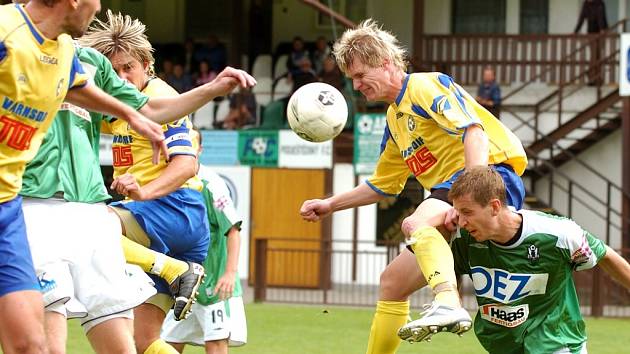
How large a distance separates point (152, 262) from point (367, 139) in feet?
47.7

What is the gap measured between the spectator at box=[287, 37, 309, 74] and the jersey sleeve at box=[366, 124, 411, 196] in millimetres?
15480

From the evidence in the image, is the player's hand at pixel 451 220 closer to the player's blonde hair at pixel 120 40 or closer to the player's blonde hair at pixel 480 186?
the player's blonde hair at pixel 480 186

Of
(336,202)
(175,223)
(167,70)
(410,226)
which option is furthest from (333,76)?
(410,226)

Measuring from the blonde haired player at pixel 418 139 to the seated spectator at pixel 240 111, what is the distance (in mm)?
15216

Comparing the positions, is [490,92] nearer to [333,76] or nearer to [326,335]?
[333,76]

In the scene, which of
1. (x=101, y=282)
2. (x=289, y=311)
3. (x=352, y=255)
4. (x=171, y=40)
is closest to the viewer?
(x=101, y=282)

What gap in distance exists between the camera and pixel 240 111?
22.6 metres

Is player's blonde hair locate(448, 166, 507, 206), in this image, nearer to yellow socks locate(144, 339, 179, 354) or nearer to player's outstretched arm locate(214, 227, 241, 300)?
yellow socks locate(144, 339, 179, 354)

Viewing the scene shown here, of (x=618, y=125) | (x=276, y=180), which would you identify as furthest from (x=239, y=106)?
(x=618, y=125)

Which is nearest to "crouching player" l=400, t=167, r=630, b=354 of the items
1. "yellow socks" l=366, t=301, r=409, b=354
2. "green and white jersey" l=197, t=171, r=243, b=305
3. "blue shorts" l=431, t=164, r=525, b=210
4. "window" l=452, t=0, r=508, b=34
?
"blue shorts" l=431, t=164, r=525, b=210

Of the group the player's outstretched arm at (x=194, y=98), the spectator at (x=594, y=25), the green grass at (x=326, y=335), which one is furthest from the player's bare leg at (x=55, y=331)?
the spectator at (x=594, y=25)

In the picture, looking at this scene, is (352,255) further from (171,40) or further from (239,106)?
(171,40)

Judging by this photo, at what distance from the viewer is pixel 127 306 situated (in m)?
6.18

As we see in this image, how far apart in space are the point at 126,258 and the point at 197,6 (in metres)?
20.1
